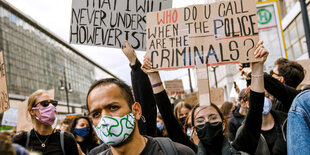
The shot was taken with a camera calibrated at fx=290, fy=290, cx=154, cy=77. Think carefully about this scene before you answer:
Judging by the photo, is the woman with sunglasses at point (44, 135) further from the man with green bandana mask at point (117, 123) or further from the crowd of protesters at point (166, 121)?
the man with green bandana mask at point (117, 123)

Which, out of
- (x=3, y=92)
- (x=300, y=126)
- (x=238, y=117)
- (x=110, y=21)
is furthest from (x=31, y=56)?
(x=300, y=126)

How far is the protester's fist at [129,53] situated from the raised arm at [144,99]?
3.9 inches

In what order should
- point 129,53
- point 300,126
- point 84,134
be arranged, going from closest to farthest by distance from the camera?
point 300,126 → point 129,53 → point 84,134

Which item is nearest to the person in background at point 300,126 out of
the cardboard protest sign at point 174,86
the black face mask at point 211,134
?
the black face mask at point 211,134

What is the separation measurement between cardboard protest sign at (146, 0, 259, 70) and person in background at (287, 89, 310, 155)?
737 millimetres

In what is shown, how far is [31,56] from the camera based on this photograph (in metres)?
53.0

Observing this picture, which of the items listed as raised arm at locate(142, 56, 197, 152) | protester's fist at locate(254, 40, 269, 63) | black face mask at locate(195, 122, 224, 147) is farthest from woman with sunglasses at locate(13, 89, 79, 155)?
protester's fist at locate(254, 40, 269, 63)

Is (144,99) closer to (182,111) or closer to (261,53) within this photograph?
(261,53)

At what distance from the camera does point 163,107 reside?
259 centimetres

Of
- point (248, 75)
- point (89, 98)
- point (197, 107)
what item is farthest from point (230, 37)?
point (89, 98)

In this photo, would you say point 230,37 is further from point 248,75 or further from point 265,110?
point 265,110

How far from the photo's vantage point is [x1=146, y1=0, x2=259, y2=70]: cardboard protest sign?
2.60 m

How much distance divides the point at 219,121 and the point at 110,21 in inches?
64.2

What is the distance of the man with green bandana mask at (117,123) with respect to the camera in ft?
6.24
